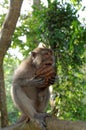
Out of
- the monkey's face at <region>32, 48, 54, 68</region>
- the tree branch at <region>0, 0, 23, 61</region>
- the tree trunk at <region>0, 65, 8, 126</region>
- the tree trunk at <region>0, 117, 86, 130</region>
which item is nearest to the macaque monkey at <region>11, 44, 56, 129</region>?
the monkey's face at <region>32, 48, 54, 68</region>

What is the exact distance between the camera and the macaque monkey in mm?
5113

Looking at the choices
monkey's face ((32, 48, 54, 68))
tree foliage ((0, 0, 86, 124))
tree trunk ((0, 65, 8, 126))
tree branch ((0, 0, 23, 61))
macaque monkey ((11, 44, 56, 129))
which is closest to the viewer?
macaque monkey ((11, 44, 56, 129))

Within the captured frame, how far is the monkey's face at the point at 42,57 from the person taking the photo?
5481mm

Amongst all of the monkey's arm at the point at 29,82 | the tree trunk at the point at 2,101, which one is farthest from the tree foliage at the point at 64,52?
the monkey's arm at the point at 29,82

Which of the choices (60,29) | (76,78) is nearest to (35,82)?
(60,29)

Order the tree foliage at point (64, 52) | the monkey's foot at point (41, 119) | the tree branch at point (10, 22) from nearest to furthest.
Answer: the monkey's foot at point (41, 119), the tree branch at point (10, 22), the tree foliage at point (64, 52)

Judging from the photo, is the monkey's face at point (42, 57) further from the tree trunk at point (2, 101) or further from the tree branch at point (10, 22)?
the tree trunk at point (2, 101)

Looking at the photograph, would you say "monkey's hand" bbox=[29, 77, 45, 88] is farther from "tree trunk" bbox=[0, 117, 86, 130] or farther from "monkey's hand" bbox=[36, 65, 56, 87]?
"tree trunk" bbox=[0, 117, 86, 130]

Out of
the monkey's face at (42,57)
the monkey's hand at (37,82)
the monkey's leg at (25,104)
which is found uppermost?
the monkey's face at (42,57)

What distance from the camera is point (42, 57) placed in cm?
565

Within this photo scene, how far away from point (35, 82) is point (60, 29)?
2593 millimetres

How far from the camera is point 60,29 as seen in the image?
7.69 meters

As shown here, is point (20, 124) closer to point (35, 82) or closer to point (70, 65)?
point (35, 82)

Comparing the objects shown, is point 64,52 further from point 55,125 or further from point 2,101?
point 55,125
